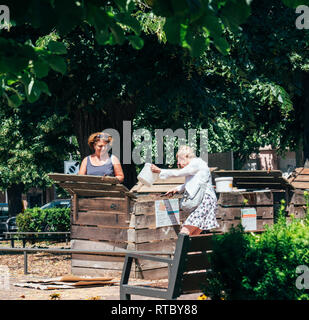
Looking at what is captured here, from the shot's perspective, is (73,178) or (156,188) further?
(156,188)

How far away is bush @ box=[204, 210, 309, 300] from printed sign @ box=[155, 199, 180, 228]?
3675mm

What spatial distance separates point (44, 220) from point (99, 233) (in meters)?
13.1

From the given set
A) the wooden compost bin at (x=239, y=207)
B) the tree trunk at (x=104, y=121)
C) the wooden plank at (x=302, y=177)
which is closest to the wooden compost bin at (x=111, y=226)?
the wooden compost bin at (x=239, y=207)

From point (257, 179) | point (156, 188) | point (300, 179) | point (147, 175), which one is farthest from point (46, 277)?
point (300, 179)

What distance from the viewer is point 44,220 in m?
21.4

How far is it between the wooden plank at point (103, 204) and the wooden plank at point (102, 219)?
0.20 feet

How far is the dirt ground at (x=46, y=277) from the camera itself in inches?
278

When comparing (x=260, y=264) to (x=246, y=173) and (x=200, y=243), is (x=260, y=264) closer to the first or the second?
(x=200, y=243)

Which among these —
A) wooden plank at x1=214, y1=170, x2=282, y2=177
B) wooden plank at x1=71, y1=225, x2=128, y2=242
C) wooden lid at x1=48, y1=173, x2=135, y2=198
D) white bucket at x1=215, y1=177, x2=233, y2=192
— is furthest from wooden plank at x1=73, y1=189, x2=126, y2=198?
wooden plank at x1=214, y1=170, x2=282, y2=177

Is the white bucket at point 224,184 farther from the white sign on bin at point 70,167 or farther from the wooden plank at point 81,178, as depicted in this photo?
the white sign on bin at point 70,167

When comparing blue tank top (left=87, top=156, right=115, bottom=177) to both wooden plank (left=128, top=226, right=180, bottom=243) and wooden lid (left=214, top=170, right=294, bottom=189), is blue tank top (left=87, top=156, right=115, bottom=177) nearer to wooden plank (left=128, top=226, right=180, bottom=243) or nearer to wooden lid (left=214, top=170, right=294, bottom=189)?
wooden plank (left=128, top=226, right=180, bottom=243)

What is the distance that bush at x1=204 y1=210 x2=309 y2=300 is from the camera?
14.4 feet

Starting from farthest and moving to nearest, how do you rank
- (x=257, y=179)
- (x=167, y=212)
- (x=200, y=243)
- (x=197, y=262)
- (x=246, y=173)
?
(x=257, y=179) → (x=246, y=173) → (x=167, y=212) → (x=197, y=262) → (x=200, y=243)

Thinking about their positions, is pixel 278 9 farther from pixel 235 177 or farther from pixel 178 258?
pixel 178 258
